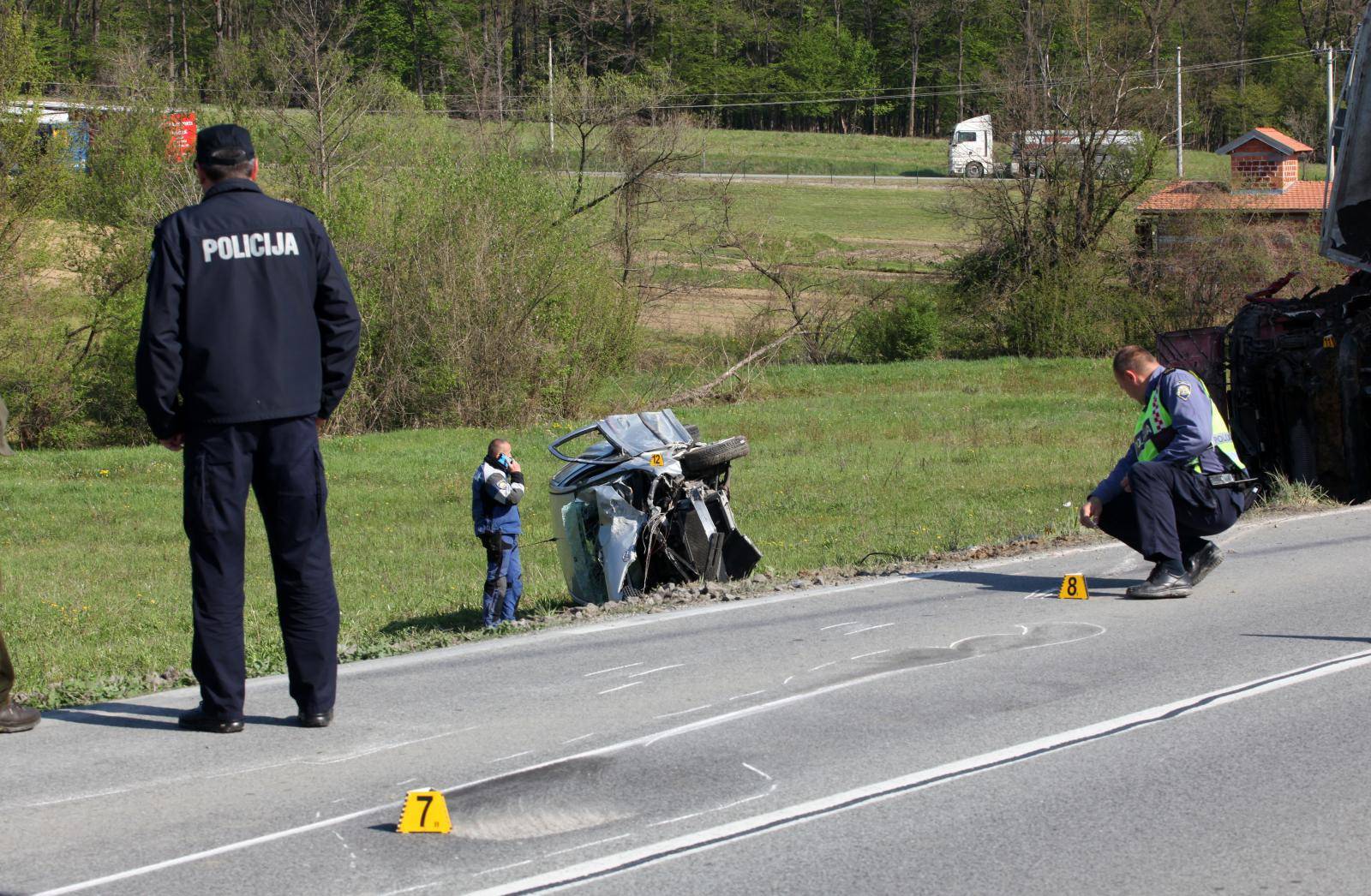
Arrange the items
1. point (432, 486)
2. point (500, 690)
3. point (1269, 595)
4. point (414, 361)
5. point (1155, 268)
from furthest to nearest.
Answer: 1. point (1155, 268)
2. point (414, 361)
3. point (432, 486)
4. point (1269, 595)
5. point (500, 690)

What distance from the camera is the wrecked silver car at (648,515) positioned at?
1014 cm

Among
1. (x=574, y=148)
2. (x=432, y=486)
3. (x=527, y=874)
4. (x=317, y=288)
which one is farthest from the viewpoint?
(x=574, y=148)

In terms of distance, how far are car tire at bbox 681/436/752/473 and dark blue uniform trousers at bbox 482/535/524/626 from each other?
2283mm

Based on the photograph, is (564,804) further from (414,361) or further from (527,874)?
(414,361)

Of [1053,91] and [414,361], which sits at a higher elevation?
[1053,91]

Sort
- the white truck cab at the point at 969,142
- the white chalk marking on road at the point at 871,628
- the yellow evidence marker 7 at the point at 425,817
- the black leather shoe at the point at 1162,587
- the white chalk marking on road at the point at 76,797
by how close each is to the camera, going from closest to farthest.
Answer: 1. the yellow evidence marker 7 at the point at 425,817
2. the white chalk marking on road at the point at 76,797
3. the white chalk marking on road at the point at 871,628
4. the black leather shoe at the point at 1162,587
5. the white truck cab at the point at 969,142

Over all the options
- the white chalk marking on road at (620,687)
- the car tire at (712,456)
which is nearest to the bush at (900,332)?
the car tire at (712,456)

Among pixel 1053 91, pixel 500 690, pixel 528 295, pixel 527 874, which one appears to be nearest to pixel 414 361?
pixel 528 295

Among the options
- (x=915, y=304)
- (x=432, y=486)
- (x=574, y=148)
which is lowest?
(x=432, y=486)

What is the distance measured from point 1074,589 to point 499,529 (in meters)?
5.23

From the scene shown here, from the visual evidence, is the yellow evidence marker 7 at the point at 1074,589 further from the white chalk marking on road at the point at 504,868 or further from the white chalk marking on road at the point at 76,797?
the white chalk marking on road at the point at 76,797

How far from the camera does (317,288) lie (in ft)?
18.7

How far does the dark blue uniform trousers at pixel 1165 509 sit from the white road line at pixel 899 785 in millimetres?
1627

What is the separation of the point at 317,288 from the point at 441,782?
199cm
